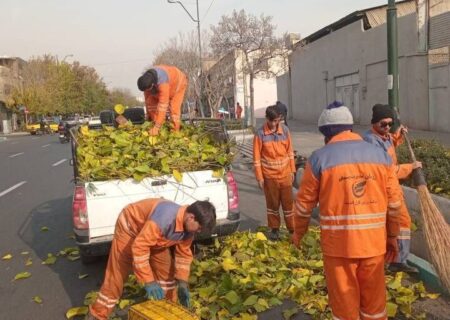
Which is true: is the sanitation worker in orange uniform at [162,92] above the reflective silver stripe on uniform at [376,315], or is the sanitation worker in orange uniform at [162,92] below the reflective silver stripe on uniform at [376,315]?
above

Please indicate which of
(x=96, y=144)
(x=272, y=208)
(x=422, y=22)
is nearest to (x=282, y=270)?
(x=272, y=208)

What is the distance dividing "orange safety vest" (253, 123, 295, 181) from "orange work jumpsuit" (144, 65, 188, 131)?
49.8 inches

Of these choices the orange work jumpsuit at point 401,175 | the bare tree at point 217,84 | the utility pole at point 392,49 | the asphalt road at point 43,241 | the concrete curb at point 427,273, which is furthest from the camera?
the bare tree at point 217,84

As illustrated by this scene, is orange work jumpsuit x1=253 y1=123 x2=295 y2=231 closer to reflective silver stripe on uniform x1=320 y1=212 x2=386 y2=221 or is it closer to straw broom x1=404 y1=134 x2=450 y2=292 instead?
straw broom x1=404 y1=134 x2=450 y2=292

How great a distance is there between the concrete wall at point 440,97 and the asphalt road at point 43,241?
29.9 feet

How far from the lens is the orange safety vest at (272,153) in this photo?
671cm

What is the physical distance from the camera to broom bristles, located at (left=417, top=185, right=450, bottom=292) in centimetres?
361

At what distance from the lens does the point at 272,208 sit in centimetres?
684

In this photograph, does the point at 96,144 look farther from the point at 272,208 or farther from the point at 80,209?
the point at 272,208

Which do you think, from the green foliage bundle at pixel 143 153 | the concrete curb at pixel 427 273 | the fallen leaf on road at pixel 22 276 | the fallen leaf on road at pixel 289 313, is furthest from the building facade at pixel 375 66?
the fallen leaf on road at pixel 22 276

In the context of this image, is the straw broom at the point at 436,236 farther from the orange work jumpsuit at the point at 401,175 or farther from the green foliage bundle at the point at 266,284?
the green foliage bundle at the point at 266,284

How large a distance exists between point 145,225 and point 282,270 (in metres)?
1.87

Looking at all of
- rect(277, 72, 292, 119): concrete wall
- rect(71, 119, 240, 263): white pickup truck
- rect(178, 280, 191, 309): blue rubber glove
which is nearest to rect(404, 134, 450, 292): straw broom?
rect(178, 280, 191, 309): blue rubber glove

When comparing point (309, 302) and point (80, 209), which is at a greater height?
point (80, 209)
